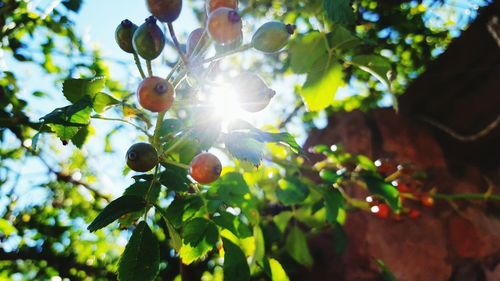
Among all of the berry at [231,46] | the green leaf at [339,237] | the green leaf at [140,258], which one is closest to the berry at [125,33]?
the berry at [231,46]

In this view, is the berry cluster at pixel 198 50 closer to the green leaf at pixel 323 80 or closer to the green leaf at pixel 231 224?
Answer: the green leaf at pixel 231 224

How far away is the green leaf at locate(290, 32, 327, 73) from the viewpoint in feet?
5.40

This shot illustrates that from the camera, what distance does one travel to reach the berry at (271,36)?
1.01 m

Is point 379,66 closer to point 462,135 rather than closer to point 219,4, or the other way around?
point 219,4

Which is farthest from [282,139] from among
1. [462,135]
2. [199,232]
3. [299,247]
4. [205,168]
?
[462,135]

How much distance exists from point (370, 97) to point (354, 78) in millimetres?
273

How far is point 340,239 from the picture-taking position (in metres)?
2.11

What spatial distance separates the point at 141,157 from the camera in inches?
38.2

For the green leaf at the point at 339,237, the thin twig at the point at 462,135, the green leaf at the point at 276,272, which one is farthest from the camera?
the thin twig at the point at 462,135

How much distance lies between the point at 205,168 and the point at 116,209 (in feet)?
0.84

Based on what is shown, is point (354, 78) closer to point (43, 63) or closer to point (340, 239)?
point (340, 239)

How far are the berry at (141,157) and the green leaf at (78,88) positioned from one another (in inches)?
11.3

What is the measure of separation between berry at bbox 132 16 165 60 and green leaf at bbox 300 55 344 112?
2.73 feet

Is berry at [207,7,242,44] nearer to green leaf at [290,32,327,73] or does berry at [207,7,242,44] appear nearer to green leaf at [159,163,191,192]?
green leaf at [159,163,191,192]
